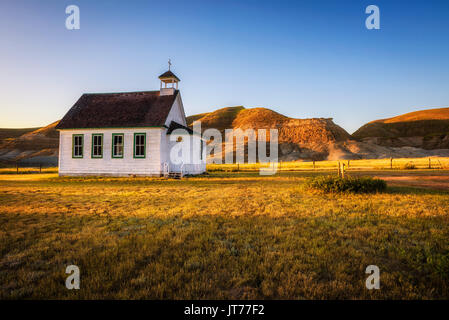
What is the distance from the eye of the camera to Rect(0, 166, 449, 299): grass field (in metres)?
2.57

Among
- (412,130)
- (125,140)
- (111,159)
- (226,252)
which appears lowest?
(226,252)

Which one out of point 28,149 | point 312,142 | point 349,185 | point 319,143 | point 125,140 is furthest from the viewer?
point 28,149

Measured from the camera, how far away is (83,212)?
6.41 m

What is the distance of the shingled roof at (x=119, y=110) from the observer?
18.0 metres

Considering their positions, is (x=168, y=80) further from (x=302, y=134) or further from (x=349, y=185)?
(x=302, y=134)

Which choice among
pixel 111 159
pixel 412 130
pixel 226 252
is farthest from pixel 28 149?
pixel 412 130

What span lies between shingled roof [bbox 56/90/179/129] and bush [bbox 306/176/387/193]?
40.6 feet

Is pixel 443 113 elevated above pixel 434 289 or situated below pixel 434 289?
above

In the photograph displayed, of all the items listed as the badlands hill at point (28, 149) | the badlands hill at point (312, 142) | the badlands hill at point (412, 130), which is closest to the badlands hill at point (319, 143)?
the badlands hill at point (312, 142)

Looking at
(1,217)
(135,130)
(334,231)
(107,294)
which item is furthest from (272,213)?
(135,130)

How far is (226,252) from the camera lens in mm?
3551

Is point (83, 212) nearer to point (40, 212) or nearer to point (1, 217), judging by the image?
point (40, 212)

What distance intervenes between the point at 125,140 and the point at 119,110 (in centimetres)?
332
